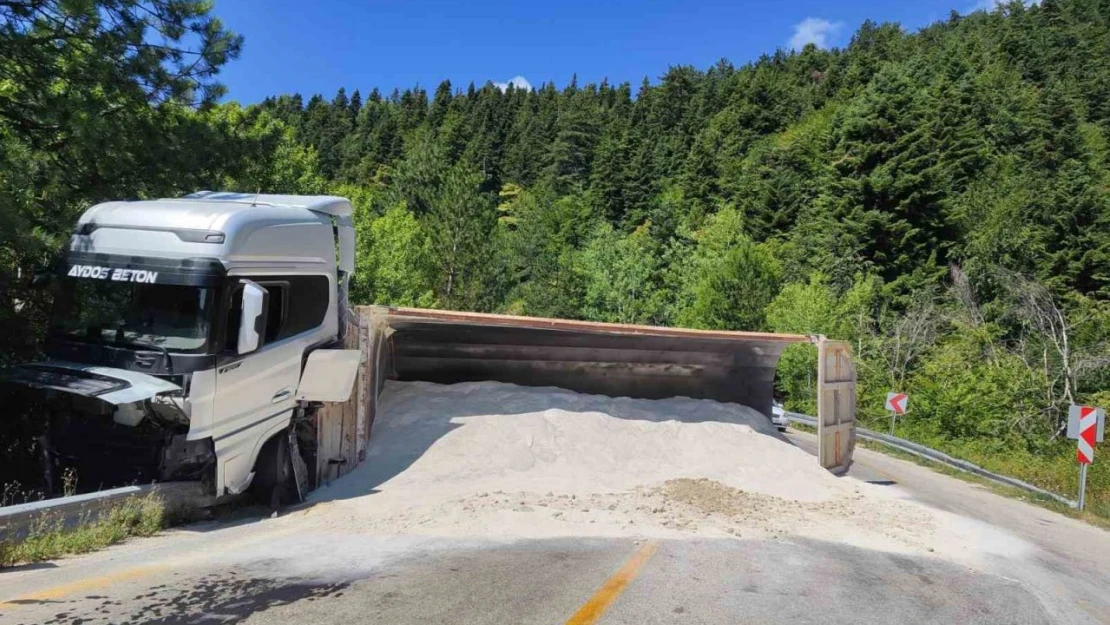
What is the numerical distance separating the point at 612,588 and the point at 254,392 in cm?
401

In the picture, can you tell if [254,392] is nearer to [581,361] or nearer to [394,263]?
[581,361]

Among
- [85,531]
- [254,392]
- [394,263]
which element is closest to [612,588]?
[254,392]

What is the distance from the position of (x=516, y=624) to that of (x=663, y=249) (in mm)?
57104

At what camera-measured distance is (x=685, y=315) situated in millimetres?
48812

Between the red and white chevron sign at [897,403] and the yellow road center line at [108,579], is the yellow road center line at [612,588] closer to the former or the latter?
the yellow road center line at [108,579]

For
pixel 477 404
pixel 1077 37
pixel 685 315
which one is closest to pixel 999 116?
pixel 1077 37

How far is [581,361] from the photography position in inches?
530

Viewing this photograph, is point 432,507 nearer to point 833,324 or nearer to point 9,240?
point 9,240

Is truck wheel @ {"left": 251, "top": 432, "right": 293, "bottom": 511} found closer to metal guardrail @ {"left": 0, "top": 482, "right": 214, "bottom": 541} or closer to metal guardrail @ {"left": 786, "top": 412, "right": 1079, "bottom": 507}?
metal guardrail @ {"left": 0, "top": 482, "right": 214, "bottom": 541}

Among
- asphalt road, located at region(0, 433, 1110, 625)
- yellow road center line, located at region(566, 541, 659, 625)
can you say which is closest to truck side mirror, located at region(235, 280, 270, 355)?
asphalt road, located at region(0, 433, 1110, 625)

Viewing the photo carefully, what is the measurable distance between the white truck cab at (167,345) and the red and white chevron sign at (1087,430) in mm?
14385

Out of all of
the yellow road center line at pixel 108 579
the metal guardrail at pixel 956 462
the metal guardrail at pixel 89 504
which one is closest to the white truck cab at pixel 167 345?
the metal guardrail at pixel 89 504

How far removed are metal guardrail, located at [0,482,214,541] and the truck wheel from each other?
846 mm

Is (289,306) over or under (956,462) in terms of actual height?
over
